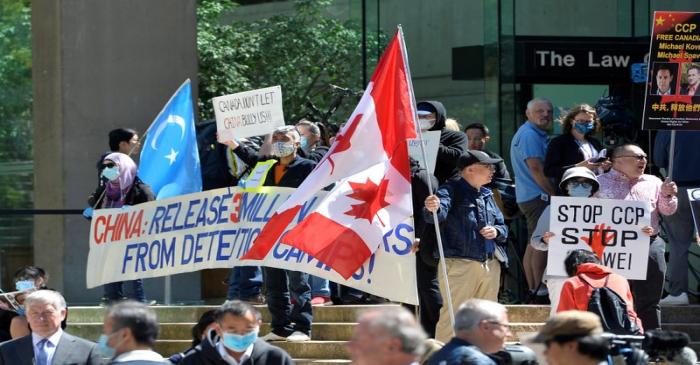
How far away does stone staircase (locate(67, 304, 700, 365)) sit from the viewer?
1306 centimetres

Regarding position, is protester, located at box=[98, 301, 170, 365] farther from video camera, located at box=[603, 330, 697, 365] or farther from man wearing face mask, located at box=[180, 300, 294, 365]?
video camera, located at box=[603, 330, 697, 365]

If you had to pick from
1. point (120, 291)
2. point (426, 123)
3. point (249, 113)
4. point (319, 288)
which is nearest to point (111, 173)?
point (120, 291)

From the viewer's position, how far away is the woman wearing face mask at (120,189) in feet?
47.2

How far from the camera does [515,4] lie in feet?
56.9

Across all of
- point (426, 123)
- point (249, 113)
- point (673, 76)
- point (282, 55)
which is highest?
point (282, 55)

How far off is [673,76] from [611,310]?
277cm

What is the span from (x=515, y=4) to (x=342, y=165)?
638 centimetres

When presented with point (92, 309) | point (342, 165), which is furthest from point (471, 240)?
point (92, 309)

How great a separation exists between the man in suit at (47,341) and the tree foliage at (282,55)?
1014cm

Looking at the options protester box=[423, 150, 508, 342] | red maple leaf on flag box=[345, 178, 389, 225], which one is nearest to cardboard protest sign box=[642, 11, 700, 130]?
protester box=[423, 150, 508, 342]

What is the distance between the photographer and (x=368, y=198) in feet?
37.5

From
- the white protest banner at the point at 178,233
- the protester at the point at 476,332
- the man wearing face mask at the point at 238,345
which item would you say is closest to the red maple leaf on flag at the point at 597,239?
the white protest banner at the point at 178,233

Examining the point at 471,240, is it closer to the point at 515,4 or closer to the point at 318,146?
the point at 318,146

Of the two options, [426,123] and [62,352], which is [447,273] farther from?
[62,352]
